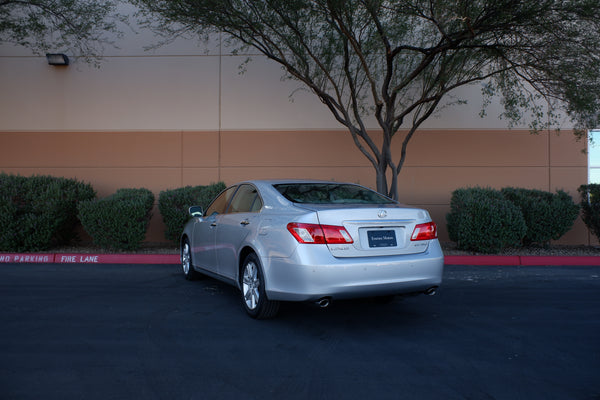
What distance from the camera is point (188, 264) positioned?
704cm

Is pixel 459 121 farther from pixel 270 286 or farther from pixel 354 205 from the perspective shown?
pixel 270 286

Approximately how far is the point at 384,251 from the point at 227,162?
8311mm

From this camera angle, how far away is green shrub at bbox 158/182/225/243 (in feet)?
32.2

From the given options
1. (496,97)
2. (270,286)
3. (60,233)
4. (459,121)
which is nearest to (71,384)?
(270,286)

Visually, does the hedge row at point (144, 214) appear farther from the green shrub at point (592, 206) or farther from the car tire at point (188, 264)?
the car tire at point (188, 264)

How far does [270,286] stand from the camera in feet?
14.5

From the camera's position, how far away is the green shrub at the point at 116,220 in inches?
364

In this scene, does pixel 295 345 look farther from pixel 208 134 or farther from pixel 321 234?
pixel 208 134

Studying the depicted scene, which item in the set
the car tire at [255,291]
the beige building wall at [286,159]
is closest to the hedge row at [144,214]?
the beige building wall at [286,159]

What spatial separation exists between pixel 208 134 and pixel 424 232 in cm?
860

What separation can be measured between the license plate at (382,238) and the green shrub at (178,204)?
6056mm

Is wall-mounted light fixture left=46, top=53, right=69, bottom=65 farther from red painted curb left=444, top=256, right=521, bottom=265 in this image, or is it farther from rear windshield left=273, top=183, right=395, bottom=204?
red painted curb left=444, top=256, right=521, bottom=265

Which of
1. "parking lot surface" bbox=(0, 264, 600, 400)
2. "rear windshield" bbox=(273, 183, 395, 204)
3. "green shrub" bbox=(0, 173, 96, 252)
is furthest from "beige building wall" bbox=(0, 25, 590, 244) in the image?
"rear windshield" bbox=(273, 183, 395, 204)

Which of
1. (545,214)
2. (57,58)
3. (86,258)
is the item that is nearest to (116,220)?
(86,258)
